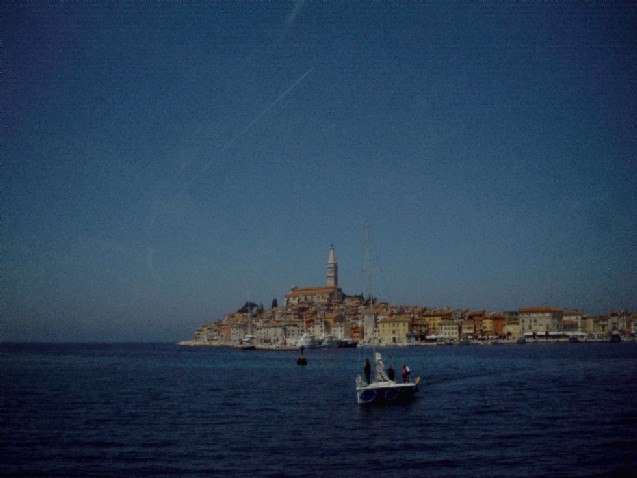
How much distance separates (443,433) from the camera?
63.8 ft

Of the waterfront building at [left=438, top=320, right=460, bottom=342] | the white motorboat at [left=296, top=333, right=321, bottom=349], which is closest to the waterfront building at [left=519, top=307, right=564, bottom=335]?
the waterfront building at [left=438, top=320, right=460, bottom=342]

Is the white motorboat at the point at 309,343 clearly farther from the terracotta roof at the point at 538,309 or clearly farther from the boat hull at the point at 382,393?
the boat hull at the point at 382,393

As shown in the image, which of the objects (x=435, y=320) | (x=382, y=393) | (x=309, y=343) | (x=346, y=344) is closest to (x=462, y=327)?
(x=435, y=320)

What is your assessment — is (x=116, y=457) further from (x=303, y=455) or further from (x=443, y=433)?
(x=443, y=433)

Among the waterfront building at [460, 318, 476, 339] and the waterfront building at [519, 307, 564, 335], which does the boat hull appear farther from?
the waterfront building at [519, 307, 564, 335]

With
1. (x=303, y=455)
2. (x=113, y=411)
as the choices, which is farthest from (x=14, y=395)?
(x=303, y=455)

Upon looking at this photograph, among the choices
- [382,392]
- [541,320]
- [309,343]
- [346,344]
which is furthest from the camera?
[541,320]

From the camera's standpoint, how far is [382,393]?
27.4 metres

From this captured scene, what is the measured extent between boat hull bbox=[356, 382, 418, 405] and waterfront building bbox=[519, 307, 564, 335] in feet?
446

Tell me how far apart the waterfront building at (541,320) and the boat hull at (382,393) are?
13589 centimetres

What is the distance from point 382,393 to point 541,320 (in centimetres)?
13969

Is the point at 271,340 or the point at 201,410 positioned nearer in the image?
the point at 201,410

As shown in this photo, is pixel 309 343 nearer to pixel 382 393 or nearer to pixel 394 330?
pixel 394 330

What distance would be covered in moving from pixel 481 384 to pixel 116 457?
24947 mm
